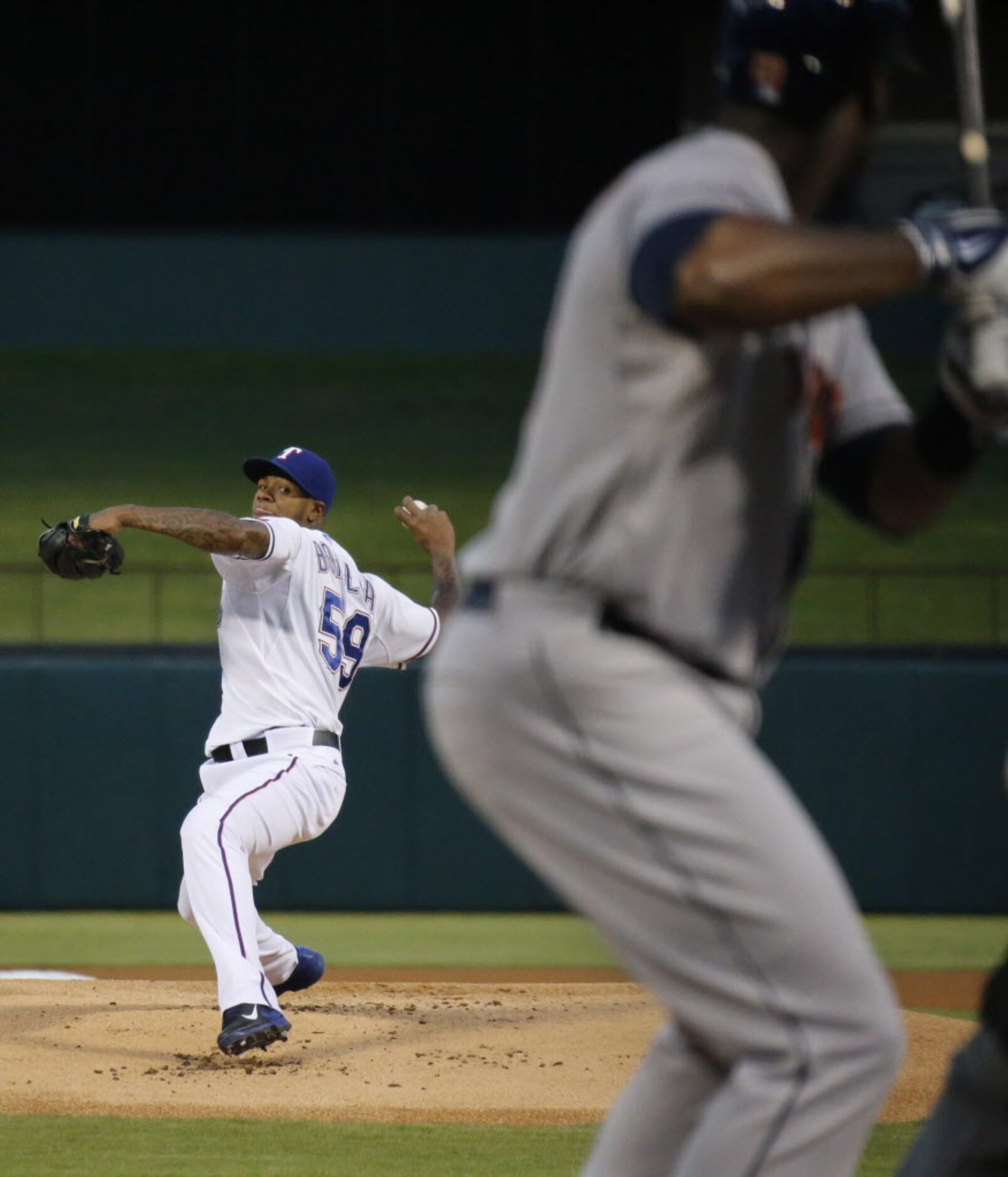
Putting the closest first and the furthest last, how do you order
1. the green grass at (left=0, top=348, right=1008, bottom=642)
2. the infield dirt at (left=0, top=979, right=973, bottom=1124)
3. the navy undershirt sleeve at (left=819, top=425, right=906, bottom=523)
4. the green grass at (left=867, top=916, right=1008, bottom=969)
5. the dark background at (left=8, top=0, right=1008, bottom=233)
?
the navy undershirt sleeve at (left=819, top=425, right=906, bottom=523) → the infield dirt at (left=0, top=979, right=973, bottom=1124) → the green grass at (left=867, top=916, right=1008, bottom=969) → the green grass at (left=0, top=348, right=1008, bottom=642) → the dark background at (left=8, top=0, right=1008, bottom=233)

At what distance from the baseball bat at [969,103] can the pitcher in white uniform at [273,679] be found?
2.72 m

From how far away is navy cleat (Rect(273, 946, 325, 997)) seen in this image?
5.94 metres

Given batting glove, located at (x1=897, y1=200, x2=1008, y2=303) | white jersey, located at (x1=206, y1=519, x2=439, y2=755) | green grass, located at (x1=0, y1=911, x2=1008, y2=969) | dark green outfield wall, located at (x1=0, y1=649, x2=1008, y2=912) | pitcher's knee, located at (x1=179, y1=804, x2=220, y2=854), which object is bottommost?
green grass, located at (x1=0, y1=911, x2=1008, y2=969)

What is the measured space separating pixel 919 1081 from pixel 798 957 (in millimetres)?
3556

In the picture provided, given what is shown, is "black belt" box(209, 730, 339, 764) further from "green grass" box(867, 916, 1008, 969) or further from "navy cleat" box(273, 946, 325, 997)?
"green grass" box(867, 916, 1008, 969)

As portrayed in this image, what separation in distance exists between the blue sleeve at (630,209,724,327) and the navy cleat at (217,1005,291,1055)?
12.0ft

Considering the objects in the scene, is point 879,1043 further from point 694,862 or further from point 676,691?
point 676,691

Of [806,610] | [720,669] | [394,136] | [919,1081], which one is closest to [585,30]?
[394,136]

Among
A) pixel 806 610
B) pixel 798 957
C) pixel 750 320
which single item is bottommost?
pixel 806 610

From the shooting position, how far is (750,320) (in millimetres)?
1851

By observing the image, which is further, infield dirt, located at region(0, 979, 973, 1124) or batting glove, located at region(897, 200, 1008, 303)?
infield dirt, located at region(0, 979, 973, 1124)

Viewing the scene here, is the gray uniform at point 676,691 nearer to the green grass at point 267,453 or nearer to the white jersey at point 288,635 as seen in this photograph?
the white jersey at point 288,635

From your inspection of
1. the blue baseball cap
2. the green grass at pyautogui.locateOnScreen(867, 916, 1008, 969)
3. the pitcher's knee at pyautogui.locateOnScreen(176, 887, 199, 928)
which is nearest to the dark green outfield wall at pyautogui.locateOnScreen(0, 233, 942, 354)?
the green grass at pyautogui.locateOnScreen(867, 916, 1008, 969)

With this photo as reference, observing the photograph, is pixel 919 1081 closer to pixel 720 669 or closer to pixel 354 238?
pixel 720 669
